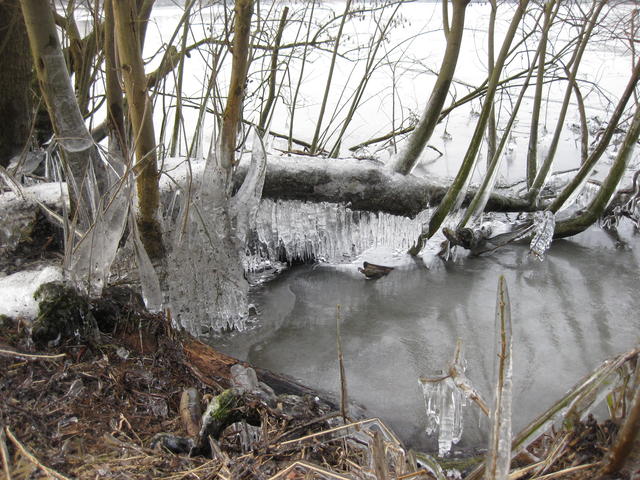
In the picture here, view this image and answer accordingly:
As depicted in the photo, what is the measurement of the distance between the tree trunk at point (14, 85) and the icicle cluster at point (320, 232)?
1.97m

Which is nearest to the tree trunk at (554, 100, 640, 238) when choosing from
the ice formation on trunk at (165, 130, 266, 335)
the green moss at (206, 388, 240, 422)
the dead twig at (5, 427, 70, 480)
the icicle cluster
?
the icicle cluster

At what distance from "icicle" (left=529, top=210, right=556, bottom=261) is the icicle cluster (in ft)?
→ 3.32

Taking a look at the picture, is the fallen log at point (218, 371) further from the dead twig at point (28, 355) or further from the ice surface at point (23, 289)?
the ice surface at point (23, 289)

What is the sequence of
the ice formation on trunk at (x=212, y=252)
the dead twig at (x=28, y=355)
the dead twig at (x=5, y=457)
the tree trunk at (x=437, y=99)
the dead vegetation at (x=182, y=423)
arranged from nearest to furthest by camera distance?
the dead vegetation at (x=182, y=423) < the dead twig at (x=5, y=457) < the dead twig at (x=28, y=355) < the ice formation on trunk at (x=212, y=252) < the tree trunk at (x=437, y=99)

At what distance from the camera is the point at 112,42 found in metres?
3.04

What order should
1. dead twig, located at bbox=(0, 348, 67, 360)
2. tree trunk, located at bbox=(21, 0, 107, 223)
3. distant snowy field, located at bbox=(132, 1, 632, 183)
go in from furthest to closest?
distant snowy field, located at bbox=(132, 1, 632, 183) → tree trunk, located at bbox=(21, 0, 107, 223) → dead twig, located at bbox=(0, 348, 67, 360)

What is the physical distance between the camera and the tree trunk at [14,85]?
3.94 meters

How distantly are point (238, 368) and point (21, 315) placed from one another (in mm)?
1122

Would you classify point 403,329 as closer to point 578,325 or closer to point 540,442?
point 578,325

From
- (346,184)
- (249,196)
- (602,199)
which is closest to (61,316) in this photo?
(249,196)

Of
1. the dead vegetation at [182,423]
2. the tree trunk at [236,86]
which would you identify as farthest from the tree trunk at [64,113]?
the tree trunk at [236,86]

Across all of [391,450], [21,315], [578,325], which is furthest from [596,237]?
[21,315]

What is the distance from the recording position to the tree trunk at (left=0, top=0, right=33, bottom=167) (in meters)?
3.94

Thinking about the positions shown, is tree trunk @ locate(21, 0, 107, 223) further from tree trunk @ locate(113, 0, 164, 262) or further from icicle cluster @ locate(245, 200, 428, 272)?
icicle cluster @ locate(245, 200, 428, 272)
